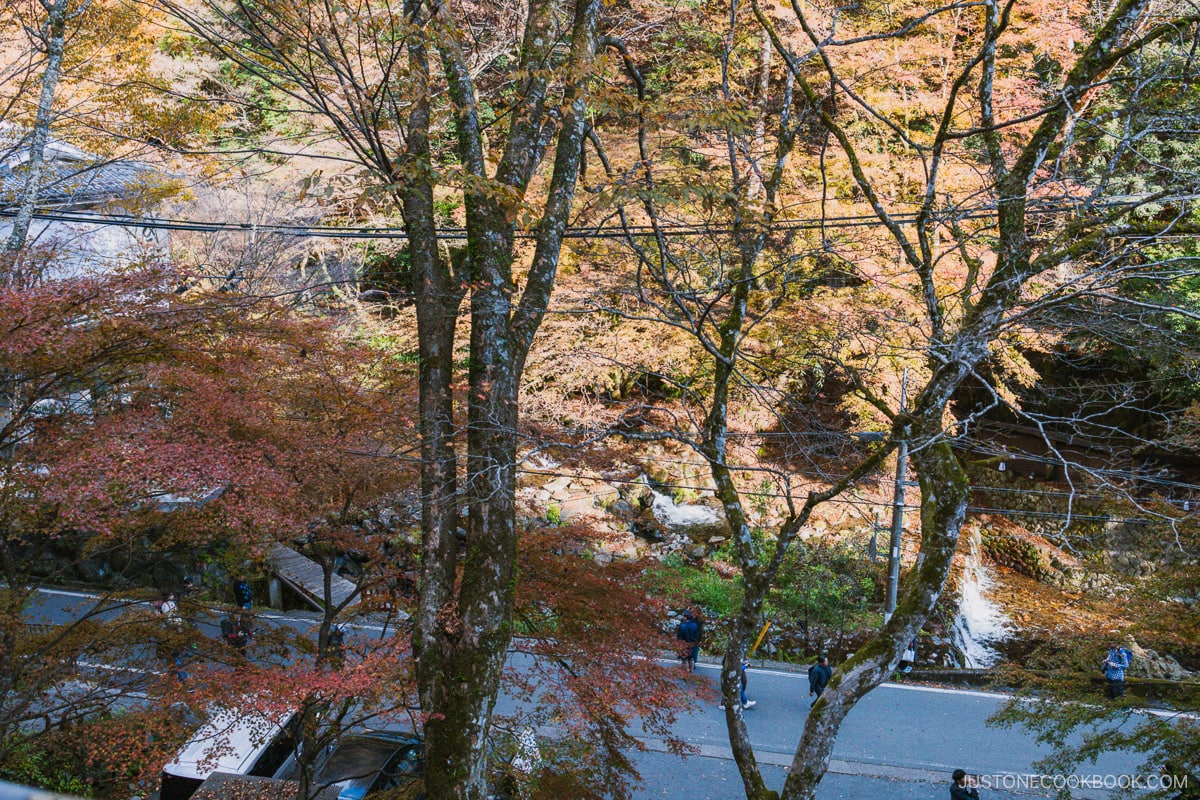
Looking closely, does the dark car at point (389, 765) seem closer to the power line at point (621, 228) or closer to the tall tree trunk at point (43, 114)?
the power line at point (621, 228)

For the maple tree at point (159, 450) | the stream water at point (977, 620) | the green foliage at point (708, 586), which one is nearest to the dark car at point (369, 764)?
the maple tree at point (159, 450)

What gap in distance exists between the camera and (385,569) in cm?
835

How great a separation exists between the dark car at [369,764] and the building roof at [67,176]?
21.7ft

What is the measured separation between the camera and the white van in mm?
7773

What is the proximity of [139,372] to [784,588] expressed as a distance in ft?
38.6

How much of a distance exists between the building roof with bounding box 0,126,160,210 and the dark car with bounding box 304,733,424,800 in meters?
6.63

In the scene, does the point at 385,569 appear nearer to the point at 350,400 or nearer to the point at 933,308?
the point at 350,400

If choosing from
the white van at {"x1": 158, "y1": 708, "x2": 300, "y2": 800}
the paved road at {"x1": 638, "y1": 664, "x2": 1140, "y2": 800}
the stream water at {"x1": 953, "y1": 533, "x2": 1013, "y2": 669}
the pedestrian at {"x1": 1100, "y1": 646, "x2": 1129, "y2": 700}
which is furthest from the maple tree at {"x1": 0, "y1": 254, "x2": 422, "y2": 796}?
the stream water at {"x1": 953, "y1": 533, "x2": 1013, "y2": 669}

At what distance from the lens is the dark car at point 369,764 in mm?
7984

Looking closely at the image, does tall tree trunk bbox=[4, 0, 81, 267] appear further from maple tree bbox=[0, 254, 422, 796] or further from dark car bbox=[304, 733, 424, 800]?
dark car bbox=[304, 733, 424, 800]

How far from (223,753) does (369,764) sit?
5.09ft

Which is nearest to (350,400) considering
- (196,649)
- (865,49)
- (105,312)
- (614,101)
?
(105,312)

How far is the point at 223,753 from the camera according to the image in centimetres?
786

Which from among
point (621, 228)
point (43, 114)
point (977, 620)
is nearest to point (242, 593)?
point (43, 114)
